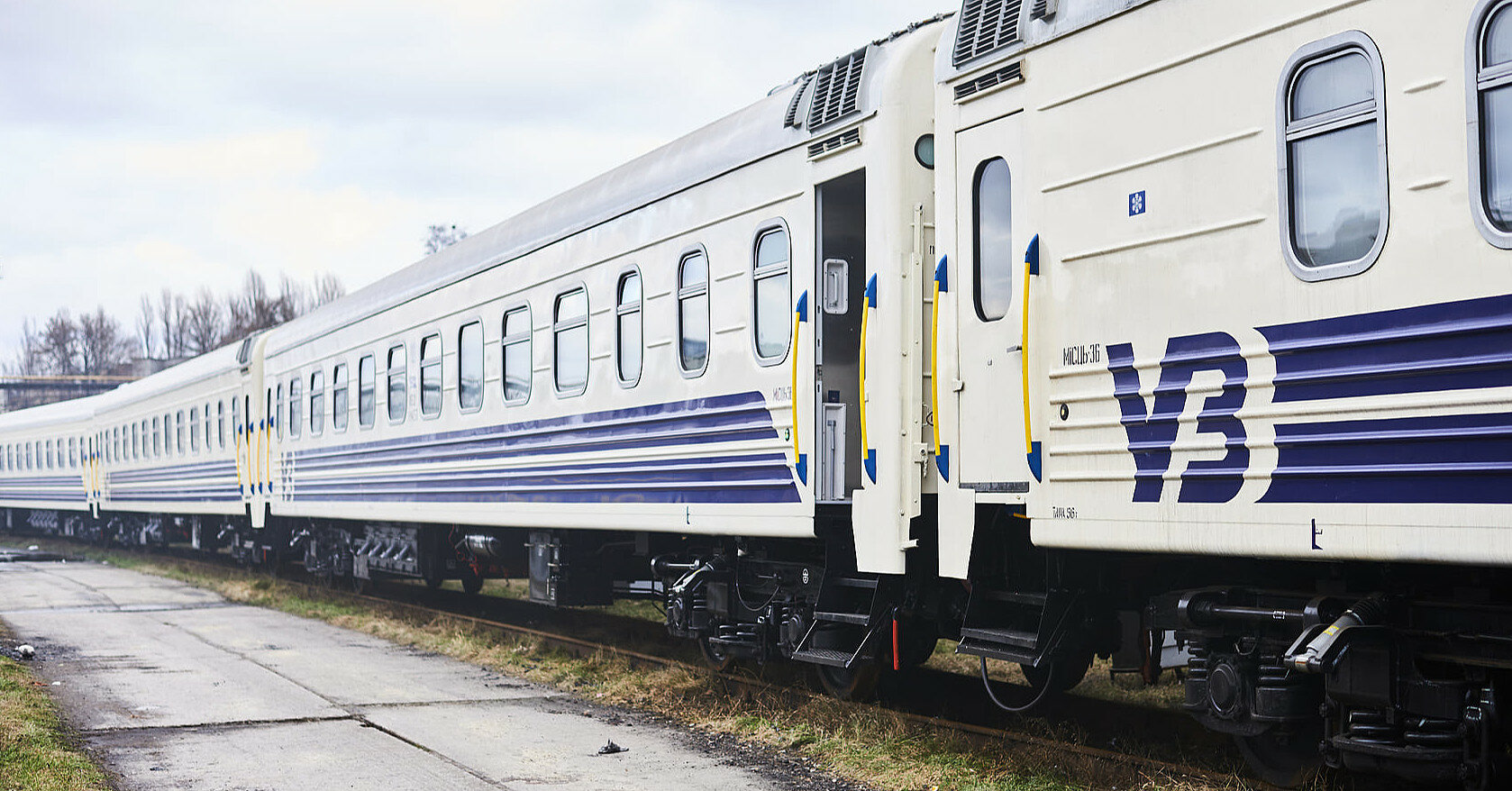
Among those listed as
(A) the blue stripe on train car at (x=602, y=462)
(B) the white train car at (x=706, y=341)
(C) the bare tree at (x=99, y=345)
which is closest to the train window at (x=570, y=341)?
(B) the white train car at (x=706, y=341)

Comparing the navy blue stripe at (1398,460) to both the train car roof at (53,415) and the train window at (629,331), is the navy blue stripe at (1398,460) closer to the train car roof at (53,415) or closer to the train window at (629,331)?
the train window at (629,331)

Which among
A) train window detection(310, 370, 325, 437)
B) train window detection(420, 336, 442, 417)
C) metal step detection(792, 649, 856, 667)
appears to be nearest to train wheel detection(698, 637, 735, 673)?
metal step detection(792, 649, 856, 667)

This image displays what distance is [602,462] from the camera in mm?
11492

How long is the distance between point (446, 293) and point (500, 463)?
248 cm

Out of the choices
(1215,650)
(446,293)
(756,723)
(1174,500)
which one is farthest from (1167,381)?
(446,293)

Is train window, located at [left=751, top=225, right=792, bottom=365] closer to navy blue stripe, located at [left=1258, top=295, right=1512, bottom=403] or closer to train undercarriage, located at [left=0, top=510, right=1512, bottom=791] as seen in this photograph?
train undercarriage, located at [left=0, top=510, right=1512, bottom=791]

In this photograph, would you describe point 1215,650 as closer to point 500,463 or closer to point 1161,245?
point 1161,245

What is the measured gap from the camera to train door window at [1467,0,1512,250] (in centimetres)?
481

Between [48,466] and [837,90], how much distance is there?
41.1 meters

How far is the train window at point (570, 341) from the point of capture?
468 inches

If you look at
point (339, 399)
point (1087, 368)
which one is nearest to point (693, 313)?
point (1087, 368)

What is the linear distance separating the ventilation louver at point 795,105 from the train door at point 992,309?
182 centimetres

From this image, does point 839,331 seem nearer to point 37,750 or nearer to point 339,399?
point 37,750

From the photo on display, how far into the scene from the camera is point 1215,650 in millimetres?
6355
